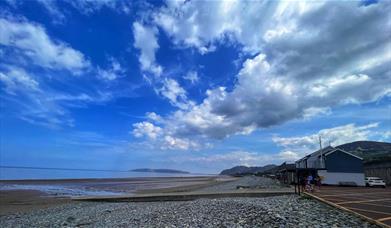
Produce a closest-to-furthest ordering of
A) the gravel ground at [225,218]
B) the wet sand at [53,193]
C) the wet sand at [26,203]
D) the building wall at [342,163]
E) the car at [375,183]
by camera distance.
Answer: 1. the gravel ground at [225,218]
2. the wet sand at [26,203]
3. the wet sand at [53,193]
4. the car at [375,183]
5. the building wall at [342,163]

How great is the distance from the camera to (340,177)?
148 feet

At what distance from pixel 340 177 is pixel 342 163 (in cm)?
202

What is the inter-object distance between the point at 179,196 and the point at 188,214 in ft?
35.7

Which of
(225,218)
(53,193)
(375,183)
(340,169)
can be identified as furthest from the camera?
(53,193)

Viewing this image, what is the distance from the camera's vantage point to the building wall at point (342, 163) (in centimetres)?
4509

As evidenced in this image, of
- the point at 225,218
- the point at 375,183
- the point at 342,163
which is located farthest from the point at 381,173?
the point at 225,218

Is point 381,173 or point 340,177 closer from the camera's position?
point 340,177

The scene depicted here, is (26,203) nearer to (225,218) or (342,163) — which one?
(225,218)

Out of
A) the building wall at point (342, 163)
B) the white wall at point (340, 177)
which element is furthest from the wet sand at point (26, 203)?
the building wall at point (342, 163)

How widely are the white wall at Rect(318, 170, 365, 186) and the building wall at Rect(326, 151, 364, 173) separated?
→ 20.1 inches

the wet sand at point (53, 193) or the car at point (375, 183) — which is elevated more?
the car at point (375, 183)

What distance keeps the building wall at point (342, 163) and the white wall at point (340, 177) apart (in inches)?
20.1

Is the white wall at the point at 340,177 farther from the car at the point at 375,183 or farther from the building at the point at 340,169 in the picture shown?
the car at the point at 375,183

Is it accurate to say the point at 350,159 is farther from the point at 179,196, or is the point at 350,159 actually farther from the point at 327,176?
the point at 179,196
